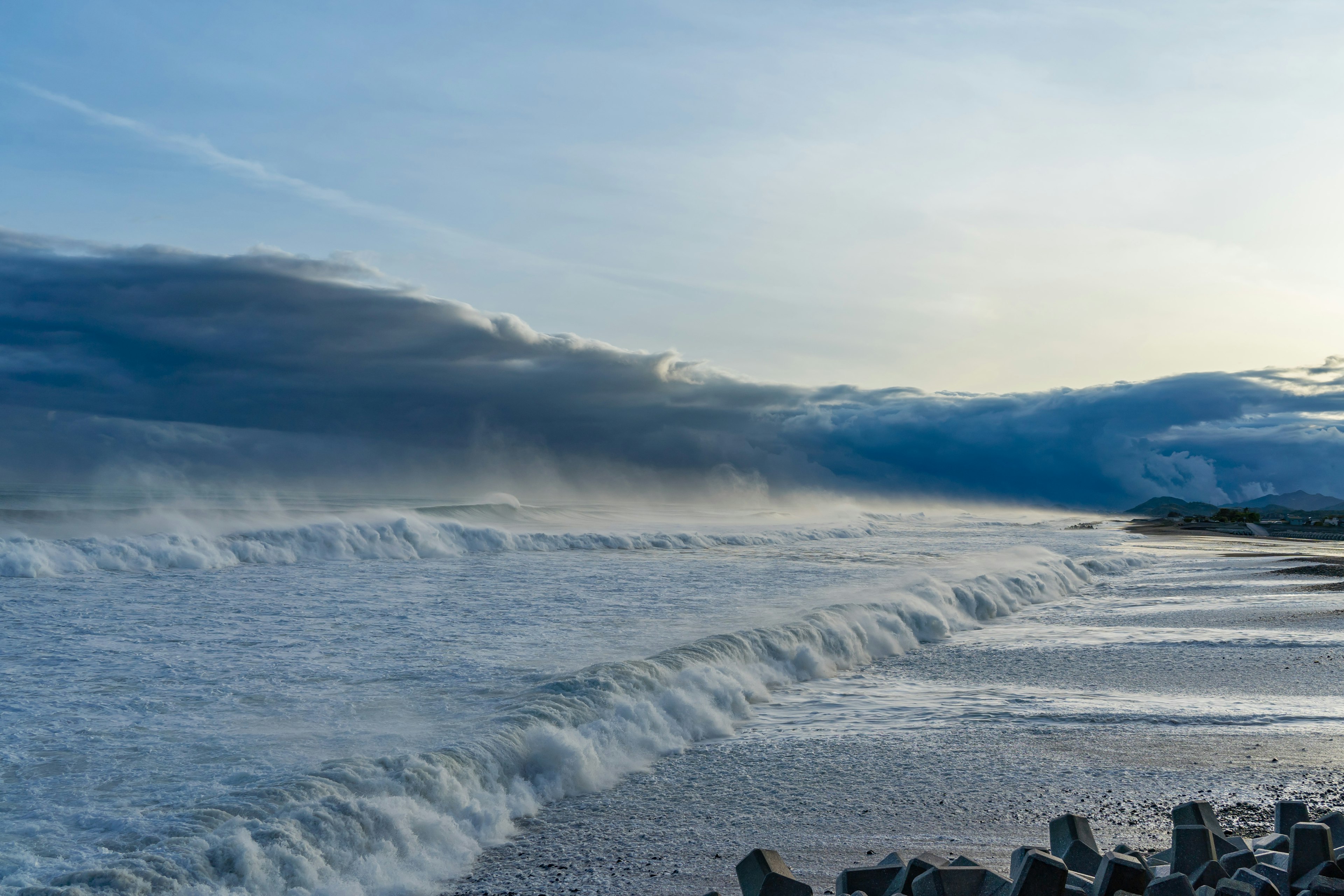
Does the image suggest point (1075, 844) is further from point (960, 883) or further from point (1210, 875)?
point (960, 883)

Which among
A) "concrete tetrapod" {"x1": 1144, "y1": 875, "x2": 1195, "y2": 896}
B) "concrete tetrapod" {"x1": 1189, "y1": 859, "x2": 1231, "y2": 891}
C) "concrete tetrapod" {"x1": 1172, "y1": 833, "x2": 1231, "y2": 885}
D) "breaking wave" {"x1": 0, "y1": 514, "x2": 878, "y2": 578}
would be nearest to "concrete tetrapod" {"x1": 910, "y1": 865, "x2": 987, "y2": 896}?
"concrete tetrapod" {"x1": 1144, "y1": 875, "x2": 1195, "y2": 896}

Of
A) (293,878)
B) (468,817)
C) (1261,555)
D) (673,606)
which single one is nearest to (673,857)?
(468,817)

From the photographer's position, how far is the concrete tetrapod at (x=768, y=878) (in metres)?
3.65

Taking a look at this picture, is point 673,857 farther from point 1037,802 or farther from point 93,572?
point 93,572

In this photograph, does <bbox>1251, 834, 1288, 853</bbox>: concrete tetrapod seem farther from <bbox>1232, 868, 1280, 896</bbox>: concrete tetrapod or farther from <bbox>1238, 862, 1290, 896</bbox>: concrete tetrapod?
<bbox>1232, 868, 1280, 896</bbox>: concrete tetrapod

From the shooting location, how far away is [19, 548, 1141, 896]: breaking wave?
14.3 ft

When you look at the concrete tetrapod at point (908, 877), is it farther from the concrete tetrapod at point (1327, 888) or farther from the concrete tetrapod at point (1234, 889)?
the concrete tetrapod at point (1327, 888)

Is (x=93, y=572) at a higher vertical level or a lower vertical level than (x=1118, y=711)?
lower

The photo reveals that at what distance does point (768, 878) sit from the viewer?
12.0ft

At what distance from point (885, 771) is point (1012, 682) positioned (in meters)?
3.85

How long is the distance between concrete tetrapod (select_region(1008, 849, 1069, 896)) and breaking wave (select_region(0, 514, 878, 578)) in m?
21.9

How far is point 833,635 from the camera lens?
11414 millimetres

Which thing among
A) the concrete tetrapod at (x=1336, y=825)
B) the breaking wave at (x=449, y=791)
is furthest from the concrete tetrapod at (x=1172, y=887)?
the breaking wave at (x=449, y=791)

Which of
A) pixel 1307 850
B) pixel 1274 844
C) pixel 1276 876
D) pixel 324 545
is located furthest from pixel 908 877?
pixel 324 545
